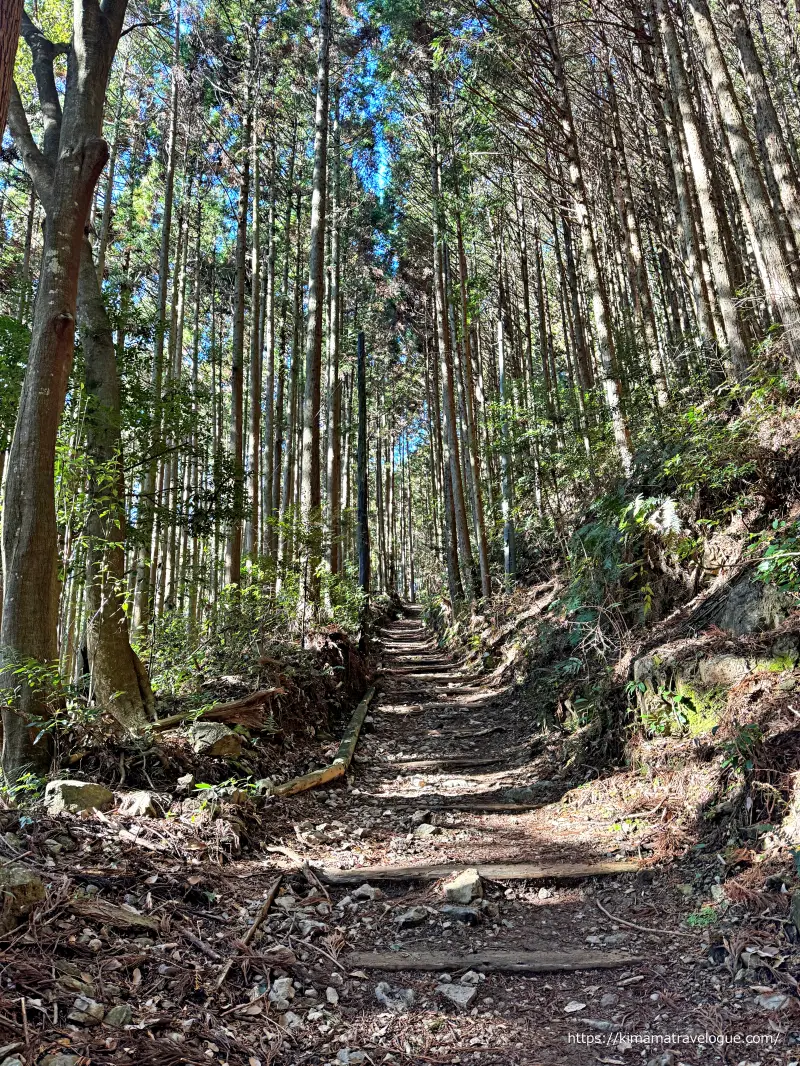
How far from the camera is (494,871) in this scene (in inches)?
155

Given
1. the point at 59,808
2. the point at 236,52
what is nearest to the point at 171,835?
the point at 59,808

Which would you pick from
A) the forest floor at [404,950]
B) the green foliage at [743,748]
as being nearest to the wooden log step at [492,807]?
the forest floor at [404,950]

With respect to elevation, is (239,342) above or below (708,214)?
above

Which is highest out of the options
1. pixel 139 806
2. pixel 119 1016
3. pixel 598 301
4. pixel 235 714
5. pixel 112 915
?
pixel 598 301

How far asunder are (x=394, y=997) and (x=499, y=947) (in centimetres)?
70

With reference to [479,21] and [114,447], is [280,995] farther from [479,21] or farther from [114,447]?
[479,21]

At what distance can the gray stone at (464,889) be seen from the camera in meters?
3.60

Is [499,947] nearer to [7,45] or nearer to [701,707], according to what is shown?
[701,707]

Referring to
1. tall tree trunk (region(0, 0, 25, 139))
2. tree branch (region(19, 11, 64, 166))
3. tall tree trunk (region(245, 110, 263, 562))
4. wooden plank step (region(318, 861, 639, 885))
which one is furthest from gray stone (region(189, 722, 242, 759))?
tall tree trunk (region(245, 110, 263, 562))

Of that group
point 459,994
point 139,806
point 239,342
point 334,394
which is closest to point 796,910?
point 459,994

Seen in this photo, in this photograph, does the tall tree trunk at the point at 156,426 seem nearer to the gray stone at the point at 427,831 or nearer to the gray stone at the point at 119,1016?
the gray stone at the point at 427,831

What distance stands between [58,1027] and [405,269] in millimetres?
22616

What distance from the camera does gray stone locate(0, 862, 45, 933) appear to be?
2.34m

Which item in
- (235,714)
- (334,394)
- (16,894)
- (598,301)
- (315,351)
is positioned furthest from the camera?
(334,394)
